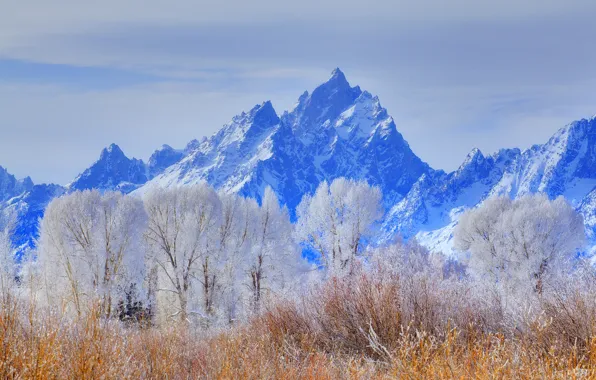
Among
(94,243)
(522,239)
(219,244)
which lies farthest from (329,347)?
(522,239)

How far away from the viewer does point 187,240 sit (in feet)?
104

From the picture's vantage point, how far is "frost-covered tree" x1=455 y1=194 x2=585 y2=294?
1451 inches

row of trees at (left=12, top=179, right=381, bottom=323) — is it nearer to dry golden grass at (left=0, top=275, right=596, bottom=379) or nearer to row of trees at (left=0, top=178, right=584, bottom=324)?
row of trees at (left=0, top=178, right=584, bottom=324)

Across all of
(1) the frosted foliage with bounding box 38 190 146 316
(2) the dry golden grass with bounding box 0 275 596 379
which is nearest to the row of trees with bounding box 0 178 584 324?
(1) the frosted foliage with bounding box 38 190 146 316

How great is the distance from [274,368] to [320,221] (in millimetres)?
27675

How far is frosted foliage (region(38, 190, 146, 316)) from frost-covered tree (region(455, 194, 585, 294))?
78.8ft

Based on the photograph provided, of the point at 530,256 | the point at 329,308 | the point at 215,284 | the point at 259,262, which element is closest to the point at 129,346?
the point at 329,308

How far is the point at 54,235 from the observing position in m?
29.9

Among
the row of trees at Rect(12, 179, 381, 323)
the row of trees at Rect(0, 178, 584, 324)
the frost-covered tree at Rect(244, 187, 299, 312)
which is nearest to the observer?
the row of trees at Rect(12, 179, 381, 323)

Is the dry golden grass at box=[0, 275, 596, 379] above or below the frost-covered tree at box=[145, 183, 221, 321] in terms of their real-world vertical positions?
below

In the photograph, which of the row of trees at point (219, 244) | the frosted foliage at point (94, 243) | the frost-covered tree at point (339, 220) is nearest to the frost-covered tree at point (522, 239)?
the row of trees at point (219, 244)

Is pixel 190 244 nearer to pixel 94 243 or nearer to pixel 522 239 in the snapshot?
pixel 94 243

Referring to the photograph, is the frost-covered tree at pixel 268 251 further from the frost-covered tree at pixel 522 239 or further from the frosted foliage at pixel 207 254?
the frost-covered tree at pixel 522 239

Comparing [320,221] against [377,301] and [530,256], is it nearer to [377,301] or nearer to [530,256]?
[530,256]
